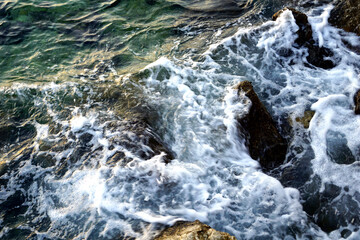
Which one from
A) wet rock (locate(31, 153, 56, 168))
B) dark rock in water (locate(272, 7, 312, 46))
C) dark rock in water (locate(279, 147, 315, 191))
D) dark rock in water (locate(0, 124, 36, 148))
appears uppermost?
dark rock in water (locate(272, 7, 312, 46))

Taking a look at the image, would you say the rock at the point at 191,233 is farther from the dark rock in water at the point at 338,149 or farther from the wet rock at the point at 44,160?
the dark rock in water at the point at 338,149

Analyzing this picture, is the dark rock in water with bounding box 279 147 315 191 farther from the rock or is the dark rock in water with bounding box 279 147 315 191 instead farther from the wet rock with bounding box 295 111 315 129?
the rock

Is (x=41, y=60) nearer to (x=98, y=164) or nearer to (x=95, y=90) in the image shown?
(x=95, y=90)

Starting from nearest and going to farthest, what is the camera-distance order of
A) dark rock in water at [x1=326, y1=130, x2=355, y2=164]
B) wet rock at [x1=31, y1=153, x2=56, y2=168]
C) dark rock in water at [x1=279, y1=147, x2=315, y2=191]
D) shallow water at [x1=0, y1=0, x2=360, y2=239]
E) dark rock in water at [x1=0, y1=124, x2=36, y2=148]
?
shallow water at [x1=0, y1=0, x2=360, y2=239] → dark rock in water at [x1=279, y1=147, x2=315, y2=191] → dark rock in water at [x1=326, y1=130, x2=355, y2=164] → wet rock at [x1=31, y1=153, x2=56, y2=168] → dark rock in water at [x1=0, y1=124, x2=36, y2=148]

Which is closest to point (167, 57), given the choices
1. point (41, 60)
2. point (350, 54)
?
point (41, 60)

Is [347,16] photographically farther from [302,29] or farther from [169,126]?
[169,126]

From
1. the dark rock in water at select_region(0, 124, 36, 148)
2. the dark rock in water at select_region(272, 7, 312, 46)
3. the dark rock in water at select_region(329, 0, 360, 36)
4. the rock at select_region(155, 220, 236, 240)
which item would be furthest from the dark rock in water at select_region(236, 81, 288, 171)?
the dark rock in water at select_region(0, 124, 36, 148)
